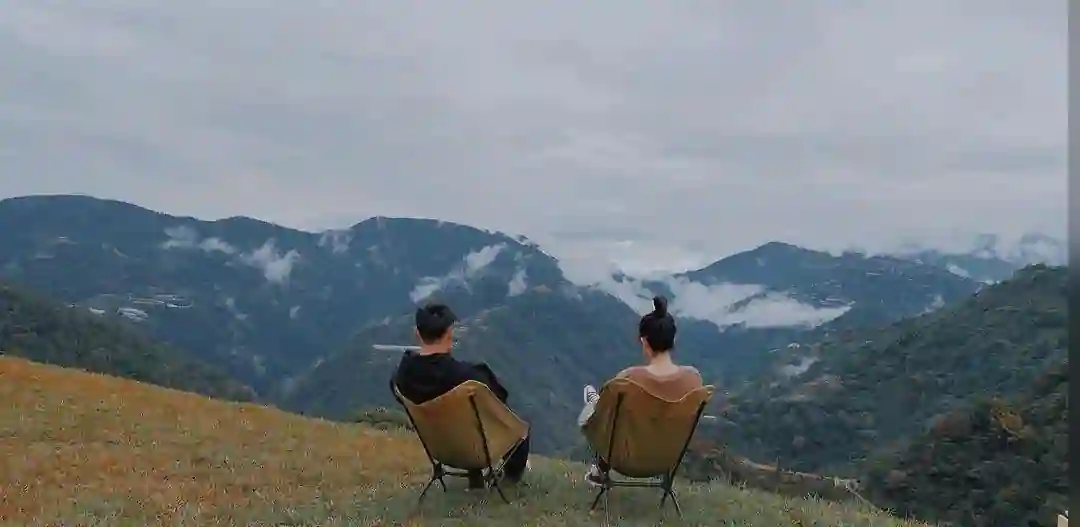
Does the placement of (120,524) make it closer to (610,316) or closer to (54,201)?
(610,316)

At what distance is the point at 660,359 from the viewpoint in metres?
5.29

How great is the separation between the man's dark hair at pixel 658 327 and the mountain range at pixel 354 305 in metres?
55.8

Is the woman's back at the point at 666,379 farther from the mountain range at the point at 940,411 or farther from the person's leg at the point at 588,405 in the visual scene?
the mountain range at the point at 940,411

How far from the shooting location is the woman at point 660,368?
521 cm

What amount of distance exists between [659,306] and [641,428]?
2.30ft

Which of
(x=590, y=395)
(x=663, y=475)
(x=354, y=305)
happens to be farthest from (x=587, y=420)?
(x=354, y=305)

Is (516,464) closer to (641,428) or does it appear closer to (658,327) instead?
(641,428)

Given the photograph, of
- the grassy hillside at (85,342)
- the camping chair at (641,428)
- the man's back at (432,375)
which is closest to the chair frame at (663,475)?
the camping chair at (641,428)

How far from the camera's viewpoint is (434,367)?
5.34m

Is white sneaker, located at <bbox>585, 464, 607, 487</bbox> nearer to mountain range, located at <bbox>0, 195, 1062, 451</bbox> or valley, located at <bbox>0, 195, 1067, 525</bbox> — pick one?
valley, located at <bbox>0, 195, 1067, 525</bbox>

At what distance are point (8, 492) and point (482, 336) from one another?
93080 mm

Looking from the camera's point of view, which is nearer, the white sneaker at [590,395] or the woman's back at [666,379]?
the woman's back at [666,379]

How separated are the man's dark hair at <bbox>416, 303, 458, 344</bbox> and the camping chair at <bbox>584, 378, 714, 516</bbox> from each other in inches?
38.5

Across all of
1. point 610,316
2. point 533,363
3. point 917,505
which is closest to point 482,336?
point 533,363
